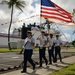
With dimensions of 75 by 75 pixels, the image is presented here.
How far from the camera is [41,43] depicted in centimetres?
1575

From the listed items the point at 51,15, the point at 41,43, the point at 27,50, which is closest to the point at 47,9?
the point at 51,15

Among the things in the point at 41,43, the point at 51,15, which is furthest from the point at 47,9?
the point at 41,43

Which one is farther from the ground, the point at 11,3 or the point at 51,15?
the point at 11,3

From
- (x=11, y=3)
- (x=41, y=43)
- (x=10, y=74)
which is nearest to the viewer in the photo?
(x=10, y=74)

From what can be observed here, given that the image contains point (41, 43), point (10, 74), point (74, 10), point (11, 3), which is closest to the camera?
point (10, 74)

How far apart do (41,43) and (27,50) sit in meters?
2.55

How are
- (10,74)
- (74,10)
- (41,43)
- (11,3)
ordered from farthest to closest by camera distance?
(11,3), (74,10), (41,43), (10,74)

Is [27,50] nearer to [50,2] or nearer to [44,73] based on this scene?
[44,73]

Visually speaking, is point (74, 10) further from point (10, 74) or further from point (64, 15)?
point (10, 74)

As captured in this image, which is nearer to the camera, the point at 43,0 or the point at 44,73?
the point at 44,73

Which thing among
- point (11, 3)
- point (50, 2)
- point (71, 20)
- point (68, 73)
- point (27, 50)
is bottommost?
point (68, 73)

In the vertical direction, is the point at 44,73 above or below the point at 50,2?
below

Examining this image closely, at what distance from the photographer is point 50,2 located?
16.5m

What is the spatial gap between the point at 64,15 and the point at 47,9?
3.11 ft
